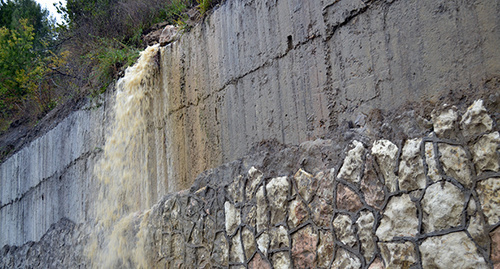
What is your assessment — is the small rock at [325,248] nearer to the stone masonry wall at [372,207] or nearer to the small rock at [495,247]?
the stone masonry wall at [372,207]

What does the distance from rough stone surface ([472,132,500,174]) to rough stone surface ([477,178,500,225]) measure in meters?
0.07

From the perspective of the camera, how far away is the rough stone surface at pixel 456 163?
2551 mm

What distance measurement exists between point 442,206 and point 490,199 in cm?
27

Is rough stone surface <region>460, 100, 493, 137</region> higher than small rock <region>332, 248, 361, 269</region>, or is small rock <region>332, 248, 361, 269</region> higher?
rough stone surface <region>460, 100, 493, 137</region>

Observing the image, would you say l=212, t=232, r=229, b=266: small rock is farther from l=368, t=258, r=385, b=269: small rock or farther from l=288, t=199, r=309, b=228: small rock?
l=368, t=258, r=385, b=269: small rock

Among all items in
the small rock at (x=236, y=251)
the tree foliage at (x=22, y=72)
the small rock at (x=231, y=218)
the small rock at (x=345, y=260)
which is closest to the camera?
the small rock at (x=345, y=260)

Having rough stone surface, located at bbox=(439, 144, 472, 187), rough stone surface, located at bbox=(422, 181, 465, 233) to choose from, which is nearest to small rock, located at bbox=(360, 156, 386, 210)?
rough stone surface, located at bbox=(422, 181, 465, 233)

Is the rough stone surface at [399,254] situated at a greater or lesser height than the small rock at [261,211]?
lesser

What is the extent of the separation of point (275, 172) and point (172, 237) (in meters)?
1.81

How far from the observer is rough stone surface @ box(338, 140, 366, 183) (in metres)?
3.19

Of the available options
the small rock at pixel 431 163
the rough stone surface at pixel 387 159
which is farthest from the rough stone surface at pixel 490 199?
the rough stone surface at pixel 387 159

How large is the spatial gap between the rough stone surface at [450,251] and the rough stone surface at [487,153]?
379 mm

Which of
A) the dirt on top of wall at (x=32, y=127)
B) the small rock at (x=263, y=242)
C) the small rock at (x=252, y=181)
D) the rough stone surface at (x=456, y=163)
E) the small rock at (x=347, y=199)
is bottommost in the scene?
the small rock at (x=263, y=242)

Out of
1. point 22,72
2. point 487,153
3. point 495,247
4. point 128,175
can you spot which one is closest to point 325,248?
point 495,247
